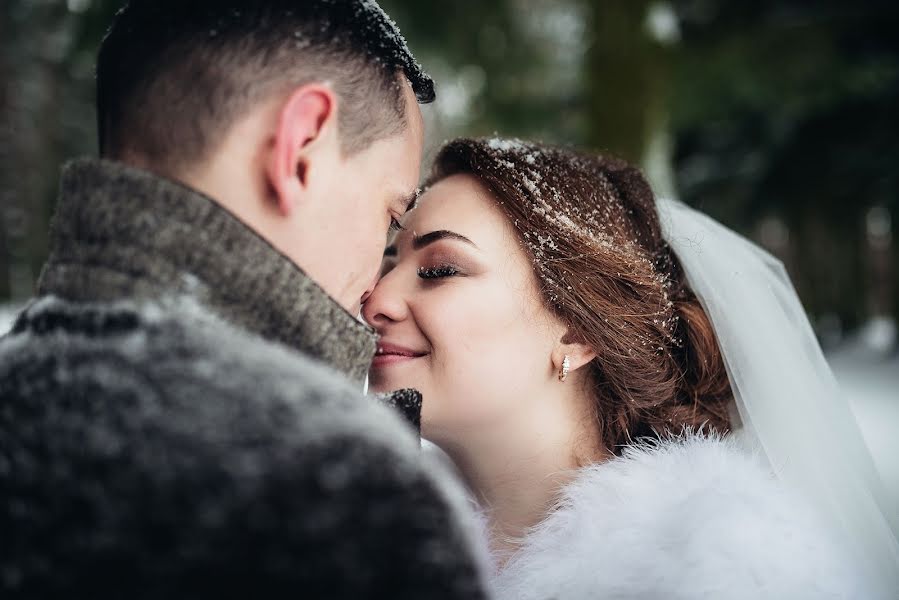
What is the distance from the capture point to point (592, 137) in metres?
5.55

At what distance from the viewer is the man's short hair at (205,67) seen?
137 cm

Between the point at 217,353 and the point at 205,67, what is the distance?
24.1 inches

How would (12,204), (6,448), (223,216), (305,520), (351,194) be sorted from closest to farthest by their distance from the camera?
1. (305,520)
2. (6,448)
3. (223,216)
4. (351,194)
5. (12,204)

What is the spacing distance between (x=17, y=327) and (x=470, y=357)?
1163mm

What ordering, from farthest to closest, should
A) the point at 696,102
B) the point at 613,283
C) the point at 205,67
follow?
the point at 696,102, the point at 613,283, the point at 205,67

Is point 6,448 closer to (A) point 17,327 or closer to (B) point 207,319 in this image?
(A) point 17,327

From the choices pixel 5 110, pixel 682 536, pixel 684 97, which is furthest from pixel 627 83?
pixel 5 110

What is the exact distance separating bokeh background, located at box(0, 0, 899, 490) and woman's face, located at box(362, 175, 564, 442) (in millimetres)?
691

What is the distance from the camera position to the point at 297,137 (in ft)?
4.63

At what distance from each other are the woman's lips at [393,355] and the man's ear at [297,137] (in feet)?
2.65

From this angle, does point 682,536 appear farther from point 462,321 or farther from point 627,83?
point 627,83

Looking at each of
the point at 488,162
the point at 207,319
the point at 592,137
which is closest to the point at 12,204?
the point at 592,137

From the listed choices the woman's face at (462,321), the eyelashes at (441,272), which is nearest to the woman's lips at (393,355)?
the woman's face at (462,321)

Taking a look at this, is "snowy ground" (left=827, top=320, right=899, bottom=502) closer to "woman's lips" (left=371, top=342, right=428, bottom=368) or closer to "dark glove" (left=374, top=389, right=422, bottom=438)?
"woman's lips" (left=371, top=342, right=428, bottom=368)
